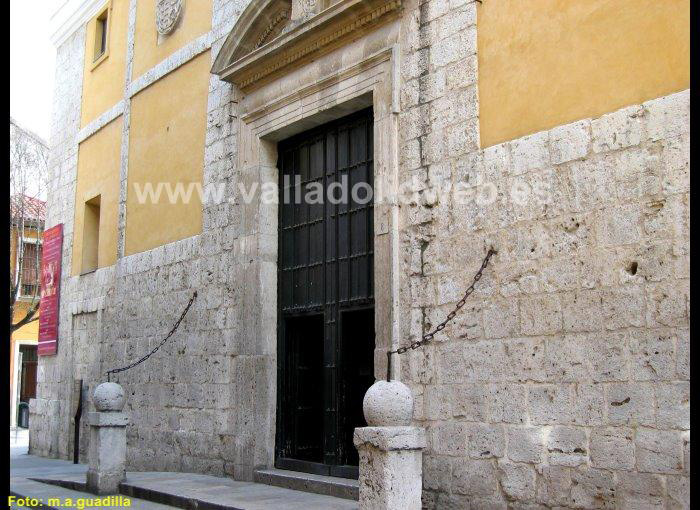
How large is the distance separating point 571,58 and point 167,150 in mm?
6302

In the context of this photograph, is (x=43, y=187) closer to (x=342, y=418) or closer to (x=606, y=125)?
(x=342, y=418)

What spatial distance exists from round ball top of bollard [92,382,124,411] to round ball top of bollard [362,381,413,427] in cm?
401

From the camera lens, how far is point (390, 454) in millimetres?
5199

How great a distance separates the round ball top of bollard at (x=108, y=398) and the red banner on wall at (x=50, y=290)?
572 cm

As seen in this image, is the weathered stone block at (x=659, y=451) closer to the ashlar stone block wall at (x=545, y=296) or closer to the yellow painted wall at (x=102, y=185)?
the ashlar stone block wall at (x=545, y=296)

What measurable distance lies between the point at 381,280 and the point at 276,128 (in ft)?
8.14

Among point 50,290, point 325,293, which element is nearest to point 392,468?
point 325,293

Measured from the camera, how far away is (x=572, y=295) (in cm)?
580

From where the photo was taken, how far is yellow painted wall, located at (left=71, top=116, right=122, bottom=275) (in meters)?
12.4

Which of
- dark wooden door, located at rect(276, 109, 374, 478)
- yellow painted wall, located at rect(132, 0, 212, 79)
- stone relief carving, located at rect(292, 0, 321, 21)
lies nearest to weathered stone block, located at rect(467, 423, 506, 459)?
dark wooden door, located at rect(276, 109, 374, 478)

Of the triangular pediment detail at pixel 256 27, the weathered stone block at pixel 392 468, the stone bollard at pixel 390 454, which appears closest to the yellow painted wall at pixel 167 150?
the triangular pediment detail at pixel 256 27

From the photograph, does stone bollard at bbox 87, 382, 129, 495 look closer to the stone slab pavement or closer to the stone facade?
the stone slab pavement

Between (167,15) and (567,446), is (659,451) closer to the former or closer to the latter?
(567,446)

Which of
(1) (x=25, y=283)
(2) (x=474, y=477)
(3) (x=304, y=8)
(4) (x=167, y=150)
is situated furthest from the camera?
(1) (x=25, y=283)
